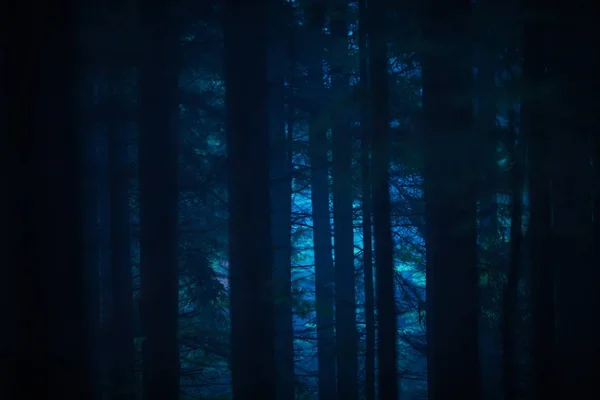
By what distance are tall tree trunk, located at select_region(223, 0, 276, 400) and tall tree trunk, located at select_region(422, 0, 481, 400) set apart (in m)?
2.21

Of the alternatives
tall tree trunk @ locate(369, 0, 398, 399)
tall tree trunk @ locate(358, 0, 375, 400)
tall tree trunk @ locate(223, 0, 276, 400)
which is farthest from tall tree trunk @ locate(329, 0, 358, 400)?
tall tree trunk @ locate(223, 0, 276, 400)

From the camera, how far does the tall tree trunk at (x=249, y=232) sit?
5.72 m

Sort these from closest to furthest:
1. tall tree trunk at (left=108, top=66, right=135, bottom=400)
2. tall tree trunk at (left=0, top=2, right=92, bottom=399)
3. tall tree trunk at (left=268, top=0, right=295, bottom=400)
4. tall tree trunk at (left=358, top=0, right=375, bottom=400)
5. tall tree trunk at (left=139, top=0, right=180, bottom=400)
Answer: tall tree trunk at (left=0, top=2, right=92, bottom=399) < tall tree trunk at (left=139, top=0, right=180, bottom=400) < tall tree trunk at (left=358, top=0, right=375, bottom=400) < tall tree trunk at (left=108, top=66, right=135, bottom=400) < tall tree trunk at (left=268, top=0, right=295, bottom=400)

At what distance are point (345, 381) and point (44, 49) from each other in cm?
801

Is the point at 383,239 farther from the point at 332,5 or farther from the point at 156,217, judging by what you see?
the point at 332,5

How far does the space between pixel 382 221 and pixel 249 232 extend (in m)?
1.95

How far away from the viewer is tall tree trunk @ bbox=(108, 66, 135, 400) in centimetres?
815

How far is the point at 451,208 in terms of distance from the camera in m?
5.14

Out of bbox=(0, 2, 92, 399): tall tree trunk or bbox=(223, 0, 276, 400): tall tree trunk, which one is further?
bbox=(223, 0, 276, 400): tall tree trunk

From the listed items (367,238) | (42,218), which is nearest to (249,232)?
(367,238)

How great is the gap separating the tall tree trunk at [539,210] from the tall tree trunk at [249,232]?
11.6ft

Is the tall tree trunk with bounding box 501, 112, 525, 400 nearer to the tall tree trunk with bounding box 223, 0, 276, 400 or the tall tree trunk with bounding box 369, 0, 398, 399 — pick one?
the tall tree trunk with bounding box 369, 0, 398, 399

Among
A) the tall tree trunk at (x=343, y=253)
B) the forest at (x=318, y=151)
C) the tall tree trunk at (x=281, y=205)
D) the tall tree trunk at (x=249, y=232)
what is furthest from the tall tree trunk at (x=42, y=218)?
the tall tree trunk at (x=343, y=253)

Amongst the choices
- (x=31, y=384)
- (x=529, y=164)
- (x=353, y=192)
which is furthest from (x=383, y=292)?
(x=31, y=384)
